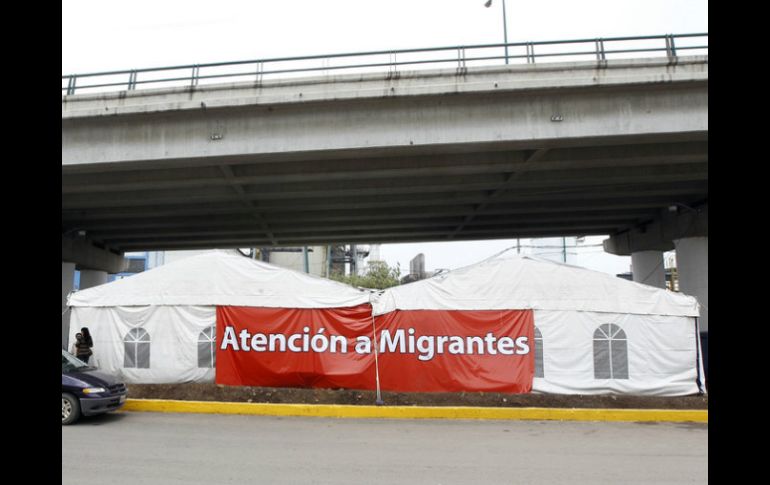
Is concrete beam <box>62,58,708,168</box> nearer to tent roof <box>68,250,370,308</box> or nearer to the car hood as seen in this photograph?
tent roof <box>68,250,370,308</box>

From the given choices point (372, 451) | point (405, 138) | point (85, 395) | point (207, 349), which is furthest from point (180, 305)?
point (372, 451)

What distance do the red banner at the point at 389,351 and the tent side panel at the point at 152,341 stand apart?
94 cm

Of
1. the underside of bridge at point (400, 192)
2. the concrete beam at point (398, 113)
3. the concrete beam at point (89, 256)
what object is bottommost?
the concrete beam at point (89, 256)

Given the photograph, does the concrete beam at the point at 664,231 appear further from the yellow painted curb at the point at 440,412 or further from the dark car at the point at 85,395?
the dark car at the point at 85,395

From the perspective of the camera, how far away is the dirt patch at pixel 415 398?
36.9 ft

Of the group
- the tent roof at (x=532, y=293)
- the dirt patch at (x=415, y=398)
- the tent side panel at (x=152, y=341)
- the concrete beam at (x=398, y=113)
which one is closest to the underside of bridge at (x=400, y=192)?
the concrete beam at (x=398, y=113)

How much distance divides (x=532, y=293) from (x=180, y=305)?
908cm

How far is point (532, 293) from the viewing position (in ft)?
40.8

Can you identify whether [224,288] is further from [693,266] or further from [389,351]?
[693,266]

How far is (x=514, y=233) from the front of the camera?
91.1 ft

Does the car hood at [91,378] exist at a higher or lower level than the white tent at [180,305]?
lower

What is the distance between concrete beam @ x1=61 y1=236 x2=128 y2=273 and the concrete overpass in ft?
22.0

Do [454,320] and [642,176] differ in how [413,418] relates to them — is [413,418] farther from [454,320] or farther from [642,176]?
[642,176]

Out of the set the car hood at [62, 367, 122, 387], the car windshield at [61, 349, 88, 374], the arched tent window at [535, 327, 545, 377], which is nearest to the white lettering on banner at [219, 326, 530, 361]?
the arched tent window at [535, 327, 545, 377]
